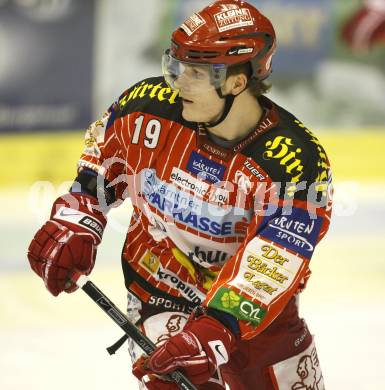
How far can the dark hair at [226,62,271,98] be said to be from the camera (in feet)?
8.29

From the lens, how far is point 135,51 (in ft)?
20.2

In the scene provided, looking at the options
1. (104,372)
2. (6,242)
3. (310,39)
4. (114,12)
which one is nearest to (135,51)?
(114,12)

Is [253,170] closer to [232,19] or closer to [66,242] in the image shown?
[232,19]

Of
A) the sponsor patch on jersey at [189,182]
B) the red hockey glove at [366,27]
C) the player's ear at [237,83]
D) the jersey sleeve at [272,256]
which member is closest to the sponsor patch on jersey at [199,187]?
the sponsor patch on jersey at [189,182]

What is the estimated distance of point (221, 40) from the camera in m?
2.46

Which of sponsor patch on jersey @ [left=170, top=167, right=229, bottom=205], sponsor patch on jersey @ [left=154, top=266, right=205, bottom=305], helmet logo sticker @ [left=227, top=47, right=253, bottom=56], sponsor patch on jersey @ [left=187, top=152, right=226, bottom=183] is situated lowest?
sponsor patch on jersey @ [left=154, top=266, right=205, bottom=305]

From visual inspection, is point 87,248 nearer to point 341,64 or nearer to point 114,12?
point 114,12

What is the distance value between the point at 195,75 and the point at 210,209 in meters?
0.37

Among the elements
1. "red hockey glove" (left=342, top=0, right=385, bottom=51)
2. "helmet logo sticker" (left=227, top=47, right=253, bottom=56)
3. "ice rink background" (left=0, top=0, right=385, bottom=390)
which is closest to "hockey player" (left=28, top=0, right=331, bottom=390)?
"helmet logo sticker" (left=227, top=47, right=253, bottom=56)

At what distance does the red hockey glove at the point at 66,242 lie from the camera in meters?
2.68

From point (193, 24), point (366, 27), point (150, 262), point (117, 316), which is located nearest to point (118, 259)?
point (150, 262)

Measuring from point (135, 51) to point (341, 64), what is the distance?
4.94 feet

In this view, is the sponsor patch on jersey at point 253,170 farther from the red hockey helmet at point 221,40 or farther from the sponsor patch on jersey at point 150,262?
the sponsor patch on jersey at point 150,262

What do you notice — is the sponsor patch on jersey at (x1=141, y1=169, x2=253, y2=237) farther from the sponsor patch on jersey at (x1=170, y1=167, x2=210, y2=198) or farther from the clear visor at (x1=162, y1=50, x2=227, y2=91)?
the clear visor at (x1=162, y1=50, x2=227, y2=91)
